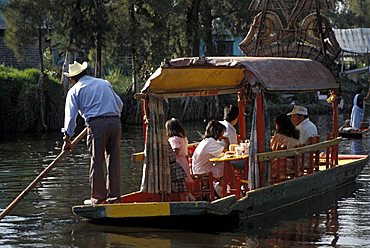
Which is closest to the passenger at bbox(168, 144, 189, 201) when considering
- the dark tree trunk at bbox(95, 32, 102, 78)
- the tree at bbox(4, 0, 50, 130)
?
the tree at bbox(4, 0, 50, 130)

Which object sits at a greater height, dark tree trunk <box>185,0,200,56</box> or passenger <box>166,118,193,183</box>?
dark tree trunk <box>185,0,200,56</box>

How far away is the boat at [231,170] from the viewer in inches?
492

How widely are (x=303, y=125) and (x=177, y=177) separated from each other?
3.58m

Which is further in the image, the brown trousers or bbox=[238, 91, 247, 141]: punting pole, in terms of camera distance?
bbox=[238, 91, 247, 141]: punting pole

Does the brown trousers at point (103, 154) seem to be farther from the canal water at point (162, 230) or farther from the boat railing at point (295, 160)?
the boat railing at point (295, 160)

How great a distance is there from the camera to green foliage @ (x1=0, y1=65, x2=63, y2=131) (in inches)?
1384

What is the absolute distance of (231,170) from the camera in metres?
13.7

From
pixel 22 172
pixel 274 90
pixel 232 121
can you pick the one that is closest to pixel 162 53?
Result: pixel 22 172

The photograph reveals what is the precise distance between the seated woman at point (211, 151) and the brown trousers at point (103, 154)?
1.57 meters

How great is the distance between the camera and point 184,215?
12453mm

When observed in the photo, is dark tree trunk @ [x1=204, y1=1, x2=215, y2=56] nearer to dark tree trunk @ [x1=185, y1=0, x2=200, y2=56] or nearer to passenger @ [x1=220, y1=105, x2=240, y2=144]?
dark tree trunk @ [x1=185, y1=0, x2=200, y2=56]

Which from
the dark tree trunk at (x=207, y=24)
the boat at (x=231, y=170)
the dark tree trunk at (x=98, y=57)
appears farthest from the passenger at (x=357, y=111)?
the dark tree trunk at (x=207, y=24)

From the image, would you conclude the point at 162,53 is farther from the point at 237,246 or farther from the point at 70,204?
the point at 237,246

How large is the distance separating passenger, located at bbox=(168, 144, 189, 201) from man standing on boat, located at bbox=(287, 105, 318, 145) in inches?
117
